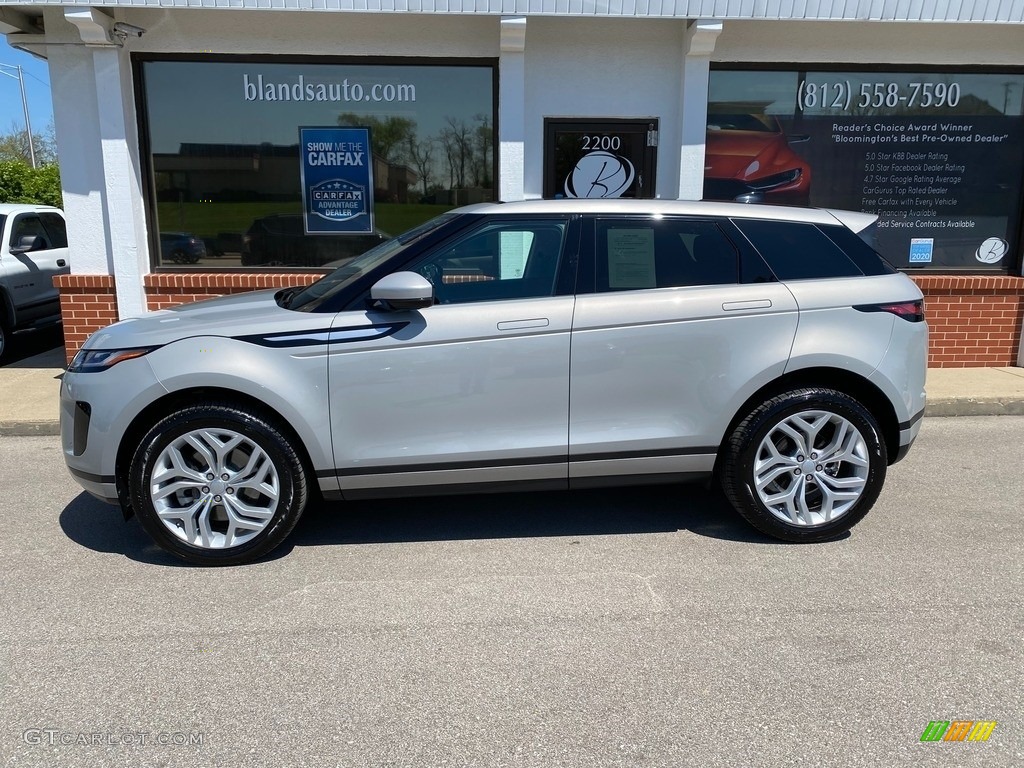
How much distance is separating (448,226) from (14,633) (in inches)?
102

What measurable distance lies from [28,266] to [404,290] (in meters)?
8.37

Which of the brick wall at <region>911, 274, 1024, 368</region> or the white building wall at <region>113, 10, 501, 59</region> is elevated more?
the white building wall at <region>113, 10, 501, 59</region>

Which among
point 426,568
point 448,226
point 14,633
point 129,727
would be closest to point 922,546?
point 426,568

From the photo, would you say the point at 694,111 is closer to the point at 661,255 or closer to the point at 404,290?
the point at 661,255

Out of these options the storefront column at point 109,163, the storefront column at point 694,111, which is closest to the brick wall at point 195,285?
the storefront column at point 109,163

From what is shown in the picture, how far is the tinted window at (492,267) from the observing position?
3768 millimetres

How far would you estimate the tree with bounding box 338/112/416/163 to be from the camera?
7.69 metres

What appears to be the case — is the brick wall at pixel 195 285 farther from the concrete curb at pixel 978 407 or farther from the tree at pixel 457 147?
the concrete curb at pixel 978 407

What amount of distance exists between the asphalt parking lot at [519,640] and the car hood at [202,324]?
43.7 inches

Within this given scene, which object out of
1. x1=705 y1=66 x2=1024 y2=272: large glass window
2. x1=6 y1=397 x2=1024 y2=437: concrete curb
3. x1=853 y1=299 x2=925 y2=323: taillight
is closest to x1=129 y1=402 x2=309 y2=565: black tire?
x1=853 y1=299 x2=925 y2=323: taillight

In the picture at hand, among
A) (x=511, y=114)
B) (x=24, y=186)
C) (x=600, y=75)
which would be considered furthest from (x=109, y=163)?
(x=24, y=186)

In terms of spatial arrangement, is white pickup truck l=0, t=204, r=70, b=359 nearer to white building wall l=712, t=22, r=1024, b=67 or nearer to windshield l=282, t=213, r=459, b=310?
windshield l=282, t=213, r=459, b=310

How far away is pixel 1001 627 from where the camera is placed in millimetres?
3170

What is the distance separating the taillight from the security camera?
22.0 ft
